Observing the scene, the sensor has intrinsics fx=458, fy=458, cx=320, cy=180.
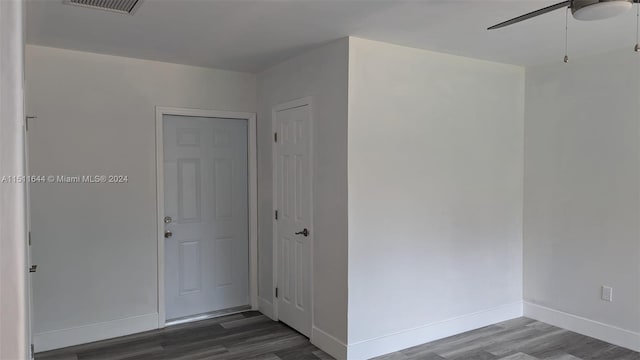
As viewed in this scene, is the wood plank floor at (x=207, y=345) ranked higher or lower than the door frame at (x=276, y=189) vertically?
lower

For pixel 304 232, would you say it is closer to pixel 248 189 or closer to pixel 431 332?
pixel 248 189

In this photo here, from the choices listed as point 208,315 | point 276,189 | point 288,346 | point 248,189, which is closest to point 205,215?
point 248,189

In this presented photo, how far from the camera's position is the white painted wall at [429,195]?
3418mm

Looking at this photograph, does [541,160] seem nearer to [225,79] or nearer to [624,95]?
[624,95]

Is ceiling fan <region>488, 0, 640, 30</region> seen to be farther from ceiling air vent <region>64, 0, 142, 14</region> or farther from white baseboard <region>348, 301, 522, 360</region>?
white baseboard <region>348, 301, 522, 360</region>

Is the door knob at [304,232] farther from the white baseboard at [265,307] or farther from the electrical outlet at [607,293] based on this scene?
the electrical outlet at [607,293]

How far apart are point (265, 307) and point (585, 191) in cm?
310

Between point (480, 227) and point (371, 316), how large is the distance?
53.9 inches

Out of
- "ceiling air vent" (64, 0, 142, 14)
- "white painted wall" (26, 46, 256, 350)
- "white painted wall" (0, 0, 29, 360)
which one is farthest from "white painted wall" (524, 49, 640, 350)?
"white painted wall" (0, 0, 29, 360)

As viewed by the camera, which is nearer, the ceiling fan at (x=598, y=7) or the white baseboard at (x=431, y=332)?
the ceiling fan at (x=598, y=7)

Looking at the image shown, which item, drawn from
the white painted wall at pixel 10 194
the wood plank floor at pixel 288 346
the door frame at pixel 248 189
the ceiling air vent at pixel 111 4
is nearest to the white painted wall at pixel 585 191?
the wood plank floor at pixel 288 346

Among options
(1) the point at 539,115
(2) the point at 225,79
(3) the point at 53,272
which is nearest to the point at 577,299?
(1) the point at 539,115

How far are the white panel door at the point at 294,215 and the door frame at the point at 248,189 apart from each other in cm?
42

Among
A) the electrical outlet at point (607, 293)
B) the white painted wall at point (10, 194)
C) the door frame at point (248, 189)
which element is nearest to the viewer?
the white painted wall at point (10, 194)
